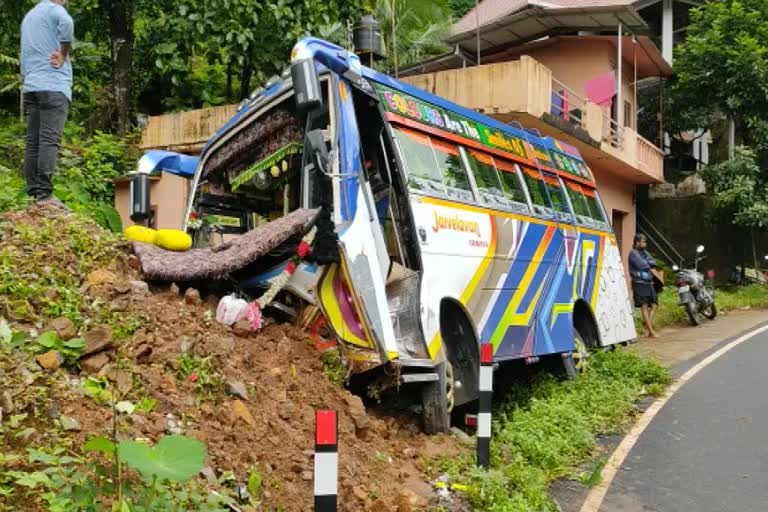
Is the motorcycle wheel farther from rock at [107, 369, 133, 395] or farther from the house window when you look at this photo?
rock at [107, 369, 133, 395]

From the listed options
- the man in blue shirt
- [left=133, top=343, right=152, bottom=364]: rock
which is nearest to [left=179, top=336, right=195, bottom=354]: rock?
[left=133, top=343, right=152, bottom=364]: rock

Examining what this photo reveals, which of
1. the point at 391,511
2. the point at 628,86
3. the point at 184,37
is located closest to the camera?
the point at 391,511

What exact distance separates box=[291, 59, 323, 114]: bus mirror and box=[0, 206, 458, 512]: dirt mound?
1492 millimetres

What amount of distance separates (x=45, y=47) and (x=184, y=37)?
7.15 metres

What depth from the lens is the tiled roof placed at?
18.7 metres

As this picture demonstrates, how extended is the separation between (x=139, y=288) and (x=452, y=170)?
2861 millimetres

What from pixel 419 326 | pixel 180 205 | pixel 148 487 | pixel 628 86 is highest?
pixel 628 86

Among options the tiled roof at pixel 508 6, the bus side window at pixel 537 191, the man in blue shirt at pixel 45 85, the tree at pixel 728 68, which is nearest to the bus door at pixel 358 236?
the man in blue shirt at pixel 45 85

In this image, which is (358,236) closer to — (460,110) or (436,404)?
(436,404)

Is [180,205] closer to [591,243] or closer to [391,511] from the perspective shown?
[591,243]

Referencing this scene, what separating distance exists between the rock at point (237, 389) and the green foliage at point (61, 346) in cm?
84

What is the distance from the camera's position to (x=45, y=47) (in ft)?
20.5

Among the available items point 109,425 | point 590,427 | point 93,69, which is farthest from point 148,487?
point 93,69

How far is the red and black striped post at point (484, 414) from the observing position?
539 cm
